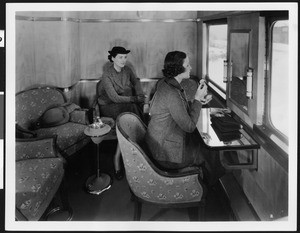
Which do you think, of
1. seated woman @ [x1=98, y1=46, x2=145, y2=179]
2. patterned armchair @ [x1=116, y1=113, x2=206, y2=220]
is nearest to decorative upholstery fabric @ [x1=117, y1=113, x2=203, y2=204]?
patterned armchair @ [x1=116, y1=113, x2=206, y2=220]

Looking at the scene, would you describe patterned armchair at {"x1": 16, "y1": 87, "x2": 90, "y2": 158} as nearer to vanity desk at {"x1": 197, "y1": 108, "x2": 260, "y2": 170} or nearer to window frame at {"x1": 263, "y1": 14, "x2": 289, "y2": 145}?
vanity desk at {"x1": 197, "y1": 108, "x2": 260, "y2": 170}

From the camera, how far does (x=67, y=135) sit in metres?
2.38

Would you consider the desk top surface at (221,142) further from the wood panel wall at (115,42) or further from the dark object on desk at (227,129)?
the wood panel wall at (115,42)

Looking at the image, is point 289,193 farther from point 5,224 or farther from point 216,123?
point 5,224

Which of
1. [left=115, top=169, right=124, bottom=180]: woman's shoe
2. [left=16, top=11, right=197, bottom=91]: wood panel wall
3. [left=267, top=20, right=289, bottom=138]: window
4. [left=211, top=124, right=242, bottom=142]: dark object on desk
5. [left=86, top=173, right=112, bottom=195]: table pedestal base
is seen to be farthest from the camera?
[left=16, top=11, right=197, bottom=91]: wood panel wall

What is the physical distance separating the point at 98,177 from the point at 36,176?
64 cm

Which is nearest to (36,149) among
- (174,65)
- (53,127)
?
(53,127)

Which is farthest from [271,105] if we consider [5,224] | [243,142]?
[5,224]

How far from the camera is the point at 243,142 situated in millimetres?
1577

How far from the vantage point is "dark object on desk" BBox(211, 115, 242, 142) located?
166cm

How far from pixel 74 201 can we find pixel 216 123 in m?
1.08

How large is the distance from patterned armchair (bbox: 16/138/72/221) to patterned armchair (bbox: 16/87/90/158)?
0.90ft

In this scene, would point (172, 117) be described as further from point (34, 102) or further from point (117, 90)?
point (34, 102)

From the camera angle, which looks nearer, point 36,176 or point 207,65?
point 36,176
